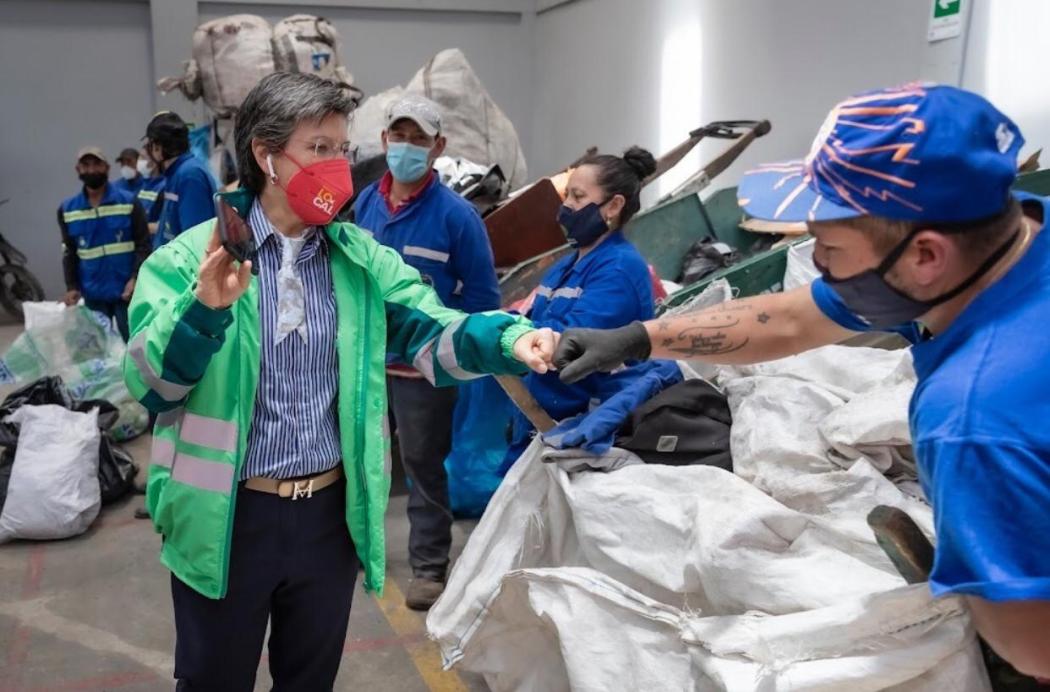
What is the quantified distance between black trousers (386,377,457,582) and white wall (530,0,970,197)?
111 inches

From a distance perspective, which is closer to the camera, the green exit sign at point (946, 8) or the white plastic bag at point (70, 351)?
the green exit sign at point (946, 8)

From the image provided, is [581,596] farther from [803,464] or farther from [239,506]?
[239,506]

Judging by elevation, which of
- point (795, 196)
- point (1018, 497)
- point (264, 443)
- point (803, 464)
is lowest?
point (803, 464)

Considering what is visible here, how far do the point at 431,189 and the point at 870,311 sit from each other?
217 cm

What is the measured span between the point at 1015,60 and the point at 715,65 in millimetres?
2527

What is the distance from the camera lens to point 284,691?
6.37ft

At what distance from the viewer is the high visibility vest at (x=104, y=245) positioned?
17.1ft

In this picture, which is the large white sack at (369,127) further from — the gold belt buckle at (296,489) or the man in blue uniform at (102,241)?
the gold belt buckle at (296,489)

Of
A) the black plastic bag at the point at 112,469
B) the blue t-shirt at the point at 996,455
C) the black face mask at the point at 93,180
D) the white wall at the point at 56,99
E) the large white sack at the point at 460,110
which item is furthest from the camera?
the white wall at the point at 56,99

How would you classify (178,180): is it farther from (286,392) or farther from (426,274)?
(286,392)

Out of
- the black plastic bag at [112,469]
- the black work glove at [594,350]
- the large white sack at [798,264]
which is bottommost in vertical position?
the black plastic bag at [112,469]

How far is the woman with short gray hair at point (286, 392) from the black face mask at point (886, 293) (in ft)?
2.10

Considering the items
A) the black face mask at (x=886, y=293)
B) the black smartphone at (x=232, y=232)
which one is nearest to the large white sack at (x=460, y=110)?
the black smartphone at (x=232, y=232)

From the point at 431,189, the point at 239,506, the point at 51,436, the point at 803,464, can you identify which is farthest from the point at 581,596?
the point at 51,436
